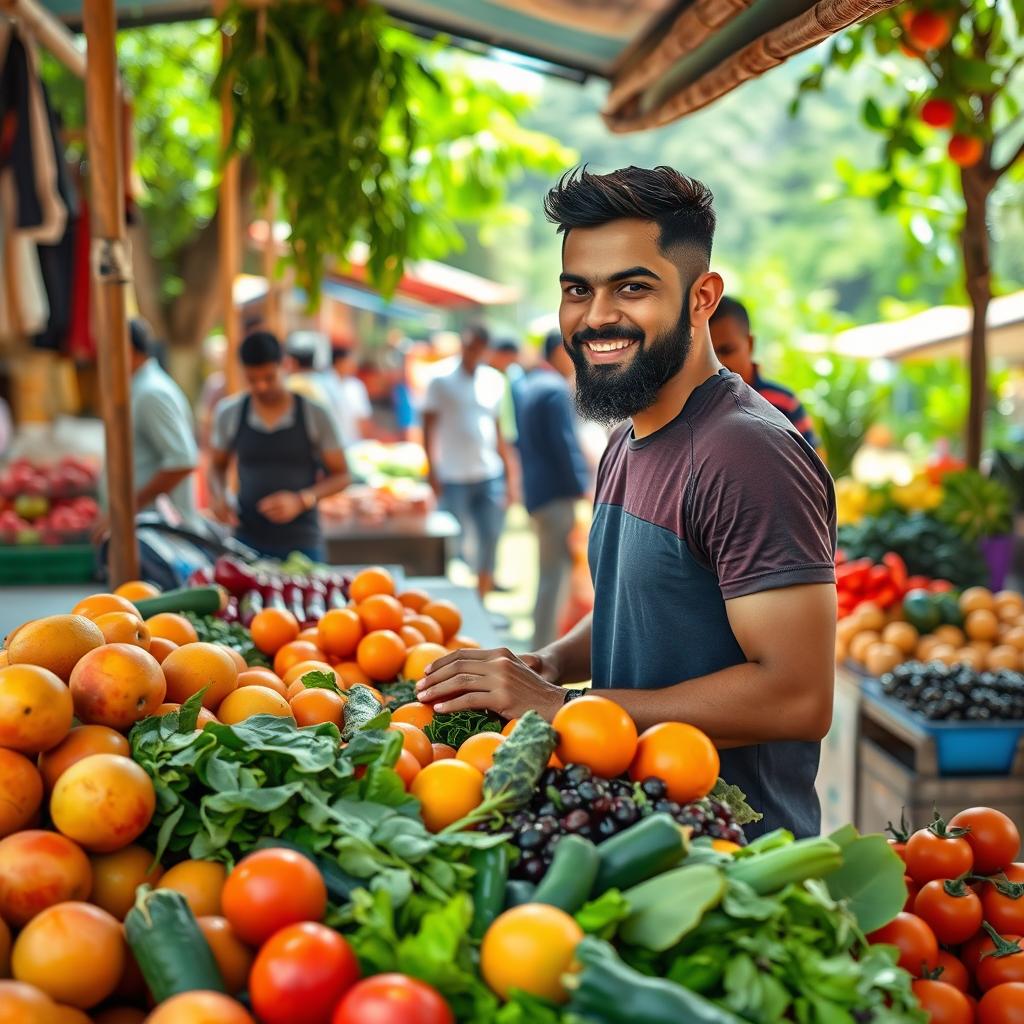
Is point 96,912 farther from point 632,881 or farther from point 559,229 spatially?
point 559,229

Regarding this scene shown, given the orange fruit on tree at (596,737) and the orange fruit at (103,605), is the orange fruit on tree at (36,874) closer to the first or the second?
the orange fruit on tree at (596,737)

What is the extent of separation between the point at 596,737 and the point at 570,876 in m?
0.28

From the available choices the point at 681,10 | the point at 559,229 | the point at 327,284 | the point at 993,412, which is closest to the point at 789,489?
the point at 559,229

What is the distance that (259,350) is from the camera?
5520mm

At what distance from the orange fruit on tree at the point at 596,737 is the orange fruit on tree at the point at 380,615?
1322mm

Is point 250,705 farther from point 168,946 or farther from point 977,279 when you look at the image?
point 977,279

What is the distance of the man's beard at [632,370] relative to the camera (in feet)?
7.02

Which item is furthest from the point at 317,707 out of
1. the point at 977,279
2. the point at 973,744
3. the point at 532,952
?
the point at 977,279

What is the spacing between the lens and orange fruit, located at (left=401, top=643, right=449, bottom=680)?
266 cm

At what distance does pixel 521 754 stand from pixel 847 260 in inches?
1349

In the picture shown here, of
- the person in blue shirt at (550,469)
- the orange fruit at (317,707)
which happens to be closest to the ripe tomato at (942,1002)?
the orange fruit at (317,707)

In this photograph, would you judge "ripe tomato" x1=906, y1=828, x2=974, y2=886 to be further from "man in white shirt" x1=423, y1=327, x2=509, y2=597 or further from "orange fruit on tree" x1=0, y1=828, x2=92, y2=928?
"man in white shirt" x1=423, y1=327, x2=509, y2=597

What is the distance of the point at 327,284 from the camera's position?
725 inches

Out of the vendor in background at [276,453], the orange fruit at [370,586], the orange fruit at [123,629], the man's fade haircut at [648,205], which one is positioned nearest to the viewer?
the orange fruit at [123,629]
